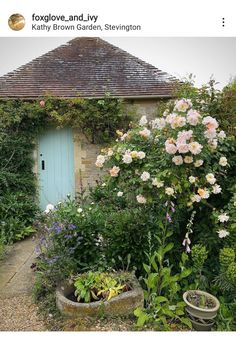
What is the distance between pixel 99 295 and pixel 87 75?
6.45m

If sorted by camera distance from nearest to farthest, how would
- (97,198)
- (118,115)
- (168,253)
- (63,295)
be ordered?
(63,295) < (168,253) < (97,198) < (118,115)

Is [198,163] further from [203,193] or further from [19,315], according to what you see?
[19,315]

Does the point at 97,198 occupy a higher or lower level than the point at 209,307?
→ higher

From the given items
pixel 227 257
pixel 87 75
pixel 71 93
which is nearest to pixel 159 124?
pixel 227 257

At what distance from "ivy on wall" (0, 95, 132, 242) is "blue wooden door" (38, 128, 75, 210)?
0.73 ft

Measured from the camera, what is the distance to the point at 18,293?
13.8ft

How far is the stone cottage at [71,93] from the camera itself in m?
7.98

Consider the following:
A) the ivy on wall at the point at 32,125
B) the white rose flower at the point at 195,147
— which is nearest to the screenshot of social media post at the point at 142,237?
the white rose flower at the point at 195,147

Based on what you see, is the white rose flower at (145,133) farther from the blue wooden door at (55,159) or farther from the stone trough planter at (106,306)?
the blue wooden door at (55,159)

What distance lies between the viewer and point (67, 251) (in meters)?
3.92

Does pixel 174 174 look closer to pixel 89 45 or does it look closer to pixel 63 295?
pixel 63 295

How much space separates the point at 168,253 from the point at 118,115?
4.44 m
